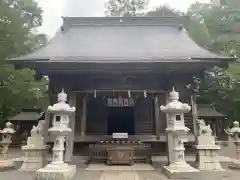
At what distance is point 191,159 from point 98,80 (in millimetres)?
5143

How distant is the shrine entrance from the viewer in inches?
503

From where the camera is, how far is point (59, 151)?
282 inches

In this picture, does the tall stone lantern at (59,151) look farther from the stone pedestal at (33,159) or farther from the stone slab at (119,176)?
the stone pedestal at (33,159)

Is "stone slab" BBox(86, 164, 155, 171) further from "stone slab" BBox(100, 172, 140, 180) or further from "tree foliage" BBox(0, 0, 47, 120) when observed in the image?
"tree foliage" BBox(0, 0, 47, 120)

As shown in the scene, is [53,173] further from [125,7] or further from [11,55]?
[125,7]

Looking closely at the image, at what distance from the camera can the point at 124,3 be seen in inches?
1412

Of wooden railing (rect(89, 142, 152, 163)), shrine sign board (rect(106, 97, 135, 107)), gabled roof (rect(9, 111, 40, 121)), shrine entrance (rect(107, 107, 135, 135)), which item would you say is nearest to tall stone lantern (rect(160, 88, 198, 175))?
wooden railing (rect(89, 142, 152, 163))

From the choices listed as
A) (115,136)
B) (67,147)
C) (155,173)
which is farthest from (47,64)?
(155,173)

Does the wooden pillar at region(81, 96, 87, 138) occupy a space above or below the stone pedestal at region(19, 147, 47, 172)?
above

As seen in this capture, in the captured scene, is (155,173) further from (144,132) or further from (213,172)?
(144,132)

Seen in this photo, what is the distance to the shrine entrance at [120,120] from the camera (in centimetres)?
1277

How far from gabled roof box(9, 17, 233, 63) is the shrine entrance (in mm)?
3191

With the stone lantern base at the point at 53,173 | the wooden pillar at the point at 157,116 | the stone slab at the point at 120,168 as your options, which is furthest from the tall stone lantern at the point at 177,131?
the wooden pillar at the point at 157,116

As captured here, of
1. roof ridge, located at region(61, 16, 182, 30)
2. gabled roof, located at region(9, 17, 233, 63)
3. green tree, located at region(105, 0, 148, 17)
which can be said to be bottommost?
gabled roof, located at region(9, 17, 233, 63)
